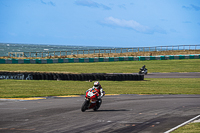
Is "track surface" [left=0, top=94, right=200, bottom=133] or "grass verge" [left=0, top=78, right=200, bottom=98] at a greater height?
"track surface" [left=0, top=94, right=200, bottom=133]

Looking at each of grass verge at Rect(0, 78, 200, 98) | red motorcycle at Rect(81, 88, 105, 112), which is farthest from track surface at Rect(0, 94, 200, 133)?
grass verge at Rect(0, 78, 200, 98)

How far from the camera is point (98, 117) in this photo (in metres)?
13.1

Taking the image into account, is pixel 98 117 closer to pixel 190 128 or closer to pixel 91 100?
pixel 91 100

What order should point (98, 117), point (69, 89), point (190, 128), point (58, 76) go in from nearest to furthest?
point (190, 128)
point (98, 117)
point (69, 89)
point (58, 76)

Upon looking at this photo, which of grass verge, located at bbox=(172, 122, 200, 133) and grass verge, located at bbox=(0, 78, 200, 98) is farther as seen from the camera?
grass verge, located at bbox=(0, 78, 200, 98)

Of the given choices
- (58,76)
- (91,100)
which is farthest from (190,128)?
(58,76)

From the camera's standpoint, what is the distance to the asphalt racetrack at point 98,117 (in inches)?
419

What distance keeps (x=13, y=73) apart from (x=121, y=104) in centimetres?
1797

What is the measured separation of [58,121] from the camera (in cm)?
1180

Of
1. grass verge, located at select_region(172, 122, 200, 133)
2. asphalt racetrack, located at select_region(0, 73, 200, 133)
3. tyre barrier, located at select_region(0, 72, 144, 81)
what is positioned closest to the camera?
grass verge, located at select_region(172, 122, 200, 133)

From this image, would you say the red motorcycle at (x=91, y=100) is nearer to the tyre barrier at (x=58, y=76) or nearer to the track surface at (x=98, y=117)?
the track surface at (x=98, y=117)

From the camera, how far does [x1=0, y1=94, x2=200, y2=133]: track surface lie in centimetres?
1070

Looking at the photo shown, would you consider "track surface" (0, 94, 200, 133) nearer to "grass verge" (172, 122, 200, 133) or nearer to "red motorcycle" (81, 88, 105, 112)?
"red motorcycle" (81, 88, 105, 112)

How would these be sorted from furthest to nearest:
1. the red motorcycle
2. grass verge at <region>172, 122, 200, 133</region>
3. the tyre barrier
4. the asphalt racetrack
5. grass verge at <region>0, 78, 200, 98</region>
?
the tyre barrier
grass verge at <region>0, 78, 200, 98</region>
the red motorcycle
the asphalt racetrack
grass verge at <region>172, 122, 200, 133</region>
